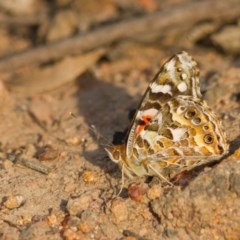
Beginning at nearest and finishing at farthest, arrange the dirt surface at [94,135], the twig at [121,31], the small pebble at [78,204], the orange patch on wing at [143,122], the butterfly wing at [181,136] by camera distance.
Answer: the dirt surface at [94,135], the small pebble at [78,204], the butterfly wing at [181,136], the orange patch on wing at [143,122], the twig at [121,31]

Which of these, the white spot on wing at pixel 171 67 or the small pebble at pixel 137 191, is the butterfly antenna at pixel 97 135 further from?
the white spot on wing at pixel 171 67

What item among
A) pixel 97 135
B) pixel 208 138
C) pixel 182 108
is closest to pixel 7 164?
pixel 97 135

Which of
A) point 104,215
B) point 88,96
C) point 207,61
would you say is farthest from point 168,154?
point 207,61

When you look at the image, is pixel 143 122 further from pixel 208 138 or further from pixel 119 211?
pixel 119 211

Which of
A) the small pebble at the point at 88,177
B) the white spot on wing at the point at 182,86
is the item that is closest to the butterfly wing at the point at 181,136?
the white spot on wing at the point at 182,86

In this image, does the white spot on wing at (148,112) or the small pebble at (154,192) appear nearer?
the small pebble at (154,192)

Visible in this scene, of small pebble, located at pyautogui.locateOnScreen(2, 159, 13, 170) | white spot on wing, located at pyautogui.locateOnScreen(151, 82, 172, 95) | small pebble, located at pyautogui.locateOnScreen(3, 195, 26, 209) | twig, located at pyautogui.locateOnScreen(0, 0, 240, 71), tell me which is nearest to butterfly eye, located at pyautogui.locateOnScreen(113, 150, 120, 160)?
white spot on wing, located at pyautogui.locateOnScreen(151, 82, 172, 95)

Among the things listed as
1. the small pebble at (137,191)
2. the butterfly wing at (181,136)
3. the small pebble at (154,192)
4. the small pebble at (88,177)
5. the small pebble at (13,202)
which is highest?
the butterfly wing at (181,136)

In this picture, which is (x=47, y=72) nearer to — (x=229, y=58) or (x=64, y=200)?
(x=229, y=58)
